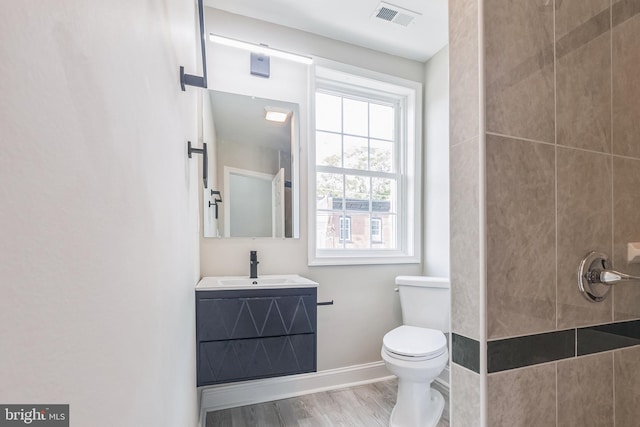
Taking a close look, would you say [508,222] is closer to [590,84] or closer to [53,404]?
[590,84]

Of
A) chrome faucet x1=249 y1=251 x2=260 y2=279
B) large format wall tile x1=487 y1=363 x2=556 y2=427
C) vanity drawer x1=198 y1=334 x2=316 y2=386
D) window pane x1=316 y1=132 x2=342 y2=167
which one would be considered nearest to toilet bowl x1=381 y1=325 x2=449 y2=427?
vanity drawer x1=198 y1=334 x2=316 y2=386

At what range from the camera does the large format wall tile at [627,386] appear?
0.98m

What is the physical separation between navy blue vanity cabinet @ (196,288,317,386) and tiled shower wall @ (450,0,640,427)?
1.07 meters

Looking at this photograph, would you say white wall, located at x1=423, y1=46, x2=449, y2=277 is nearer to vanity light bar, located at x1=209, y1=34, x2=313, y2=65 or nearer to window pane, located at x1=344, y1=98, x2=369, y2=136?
window pane, located at x1=344, y1=98, x2=369, y2=136

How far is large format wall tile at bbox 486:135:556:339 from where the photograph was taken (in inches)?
31.3

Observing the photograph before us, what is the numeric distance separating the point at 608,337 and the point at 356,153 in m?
1.98

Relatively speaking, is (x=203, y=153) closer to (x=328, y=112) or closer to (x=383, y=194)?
(x=328, y=112)

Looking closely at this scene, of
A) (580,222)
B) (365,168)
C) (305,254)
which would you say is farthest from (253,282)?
(580,222)

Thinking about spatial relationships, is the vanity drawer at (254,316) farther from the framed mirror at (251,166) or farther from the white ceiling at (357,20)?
the white ceiling at (357,20)

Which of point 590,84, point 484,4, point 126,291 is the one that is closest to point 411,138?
point 590,84

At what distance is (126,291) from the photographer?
43 centimetres

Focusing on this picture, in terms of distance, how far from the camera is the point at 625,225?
997 mm

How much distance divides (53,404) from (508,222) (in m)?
0.94

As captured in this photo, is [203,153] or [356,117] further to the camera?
[356,117]
